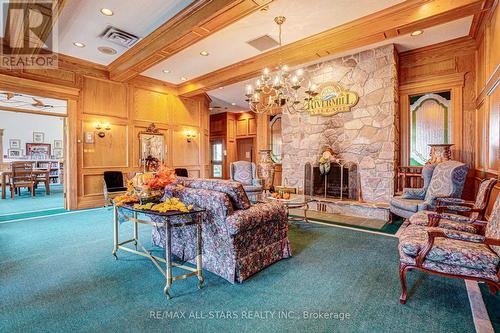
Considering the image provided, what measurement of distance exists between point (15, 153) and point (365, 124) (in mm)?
13523

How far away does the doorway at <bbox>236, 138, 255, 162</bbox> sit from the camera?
1020 cm

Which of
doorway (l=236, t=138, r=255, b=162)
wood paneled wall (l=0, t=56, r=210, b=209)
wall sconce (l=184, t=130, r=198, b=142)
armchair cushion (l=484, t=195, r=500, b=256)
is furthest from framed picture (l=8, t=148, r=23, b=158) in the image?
armchair cushion (l=484, t=195, r=500, b=256)

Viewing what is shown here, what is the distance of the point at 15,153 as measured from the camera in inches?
413

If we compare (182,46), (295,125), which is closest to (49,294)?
(182,46)

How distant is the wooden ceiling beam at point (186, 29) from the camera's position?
3236 millimetres

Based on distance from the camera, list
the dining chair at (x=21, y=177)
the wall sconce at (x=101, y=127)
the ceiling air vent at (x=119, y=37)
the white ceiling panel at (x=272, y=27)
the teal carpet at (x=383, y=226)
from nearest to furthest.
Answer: the white ceiling panel at (x=272, y=27), the teal carpet at (x=383, y=226), the ceiling air vent at (x=119, y=37), the wall sconce at (x=101, y=127), the dining chair at (x=21, y=177)

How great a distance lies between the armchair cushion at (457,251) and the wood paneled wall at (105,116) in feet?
21.1

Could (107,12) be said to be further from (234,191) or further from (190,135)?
(190,135)

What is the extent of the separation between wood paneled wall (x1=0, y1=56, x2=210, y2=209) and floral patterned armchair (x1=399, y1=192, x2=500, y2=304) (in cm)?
644

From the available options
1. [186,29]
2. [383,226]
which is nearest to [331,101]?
[383,226]

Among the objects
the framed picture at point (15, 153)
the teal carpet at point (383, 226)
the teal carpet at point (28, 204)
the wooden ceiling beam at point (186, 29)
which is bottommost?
the teal carpet at point (383, 226)

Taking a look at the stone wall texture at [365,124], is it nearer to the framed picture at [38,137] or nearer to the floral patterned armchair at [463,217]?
the floral patterned armchair at [463,217]

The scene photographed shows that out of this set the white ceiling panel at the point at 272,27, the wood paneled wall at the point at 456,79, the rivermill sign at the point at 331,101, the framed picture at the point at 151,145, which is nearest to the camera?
the white ceiling panel at the point at 272,27

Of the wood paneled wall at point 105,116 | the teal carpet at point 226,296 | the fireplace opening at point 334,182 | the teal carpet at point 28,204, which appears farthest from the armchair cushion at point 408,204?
the teal carpet at point 28,204
